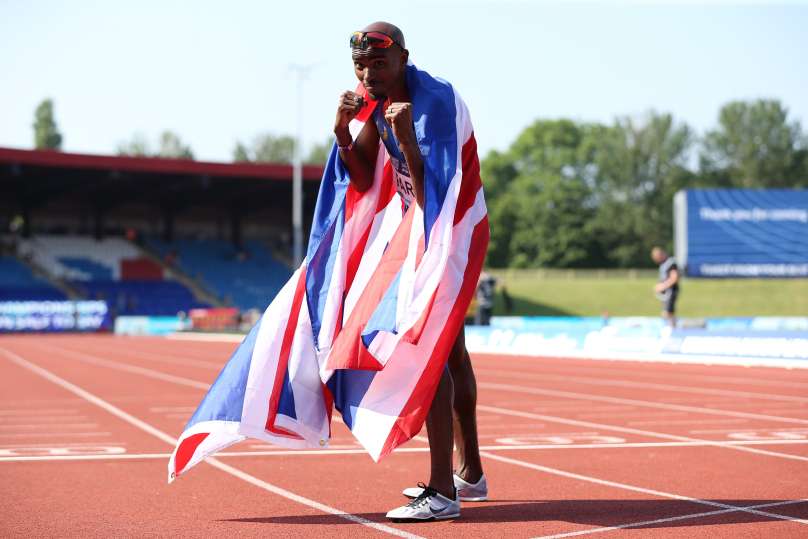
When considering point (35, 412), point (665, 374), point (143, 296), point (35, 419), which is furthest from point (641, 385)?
point (143, 296)

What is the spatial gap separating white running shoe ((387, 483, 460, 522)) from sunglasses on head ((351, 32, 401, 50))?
6.46 feet

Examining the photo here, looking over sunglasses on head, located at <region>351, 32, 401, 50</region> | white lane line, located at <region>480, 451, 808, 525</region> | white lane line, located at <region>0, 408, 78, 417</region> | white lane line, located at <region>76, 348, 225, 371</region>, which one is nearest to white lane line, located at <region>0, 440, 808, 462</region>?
white lane line, located at <region>480, 451, 808, 525</region>

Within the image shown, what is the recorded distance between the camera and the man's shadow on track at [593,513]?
15.7ft

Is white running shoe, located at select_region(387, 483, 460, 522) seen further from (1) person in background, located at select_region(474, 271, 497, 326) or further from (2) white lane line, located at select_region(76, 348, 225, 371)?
(1) person in background, located at select_region(474, 271, 497, 326)

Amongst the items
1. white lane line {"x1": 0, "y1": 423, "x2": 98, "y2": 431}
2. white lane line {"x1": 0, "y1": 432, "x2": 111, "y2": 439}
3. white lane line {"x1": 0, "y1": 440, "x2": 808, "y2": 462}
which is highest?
white lane line {"x1": 0, "y1": 440, "x2": 808, "y2": 462}

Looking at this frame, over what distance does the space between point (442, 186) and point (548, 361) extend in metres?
16.9

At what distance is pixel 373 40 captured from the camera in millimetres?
4820

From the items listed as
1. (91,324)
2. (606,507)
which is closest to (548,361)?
(606,507)

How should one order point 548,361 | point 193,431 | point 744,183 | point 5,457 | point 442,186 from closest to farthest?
point 442,186 < point 193,431 < point 5,457 < point 548,361 < point 744,183

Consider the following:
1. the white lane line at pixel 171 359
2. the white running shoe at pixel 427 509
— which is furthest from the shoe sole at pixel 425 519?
the white lane line at pixel 171 359

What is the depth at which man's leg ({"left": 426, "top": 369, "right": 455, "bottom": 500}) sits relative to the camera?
4926 mm

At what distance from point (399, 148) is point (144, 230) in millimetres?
57102

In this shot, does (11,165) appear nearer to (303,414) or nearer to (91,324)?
(91,324)

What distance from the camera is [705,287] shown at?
57688mm
